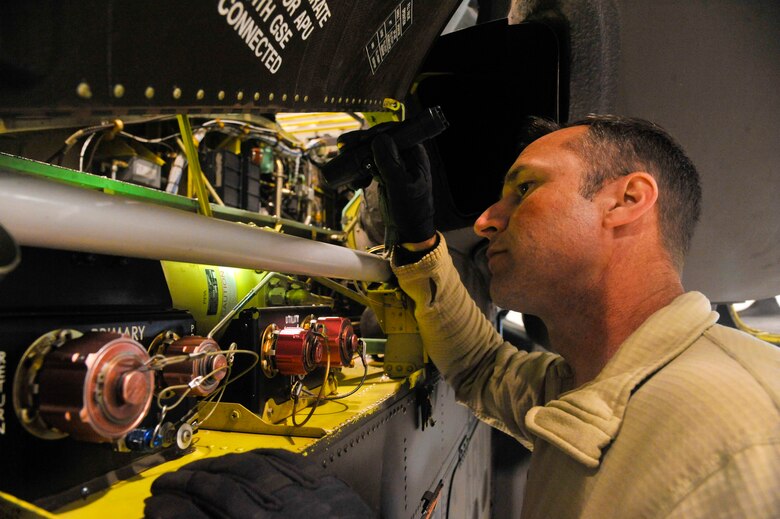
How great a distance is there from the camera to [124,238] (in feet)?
1.82

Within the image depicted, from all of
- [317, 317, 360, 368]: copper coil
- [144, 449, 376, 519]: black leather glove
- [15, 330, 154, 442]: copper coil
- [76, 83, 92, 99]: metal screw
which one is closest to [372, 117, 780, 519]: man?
[317, 317, 360, 368]: copper coil

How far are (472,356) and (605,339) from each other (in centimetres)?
57

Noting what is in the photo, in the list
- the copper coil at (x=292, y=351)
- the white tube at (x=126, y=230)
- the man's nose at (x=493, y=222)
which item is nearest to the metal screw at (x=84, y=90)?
the white tube at (x=126, y=230)

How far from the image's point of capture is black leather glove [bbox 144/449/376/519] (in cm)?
54

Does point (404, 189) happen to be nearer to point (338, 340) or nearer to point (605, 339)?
point (338, 340)

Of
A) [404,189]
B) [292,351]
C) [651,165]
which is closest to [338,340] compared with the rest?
[292,351]

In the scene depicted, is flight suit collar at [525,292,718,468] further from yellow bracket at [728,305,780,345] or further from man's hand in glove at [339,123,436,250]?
yellow bracket at [728,305,780,345]

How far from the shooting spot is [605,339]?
3.46 feet

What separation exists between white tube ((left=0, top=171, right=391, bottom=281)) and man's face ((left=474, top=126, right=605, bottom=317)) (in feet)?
1.92

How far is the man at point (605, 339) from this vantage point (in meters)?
0.65

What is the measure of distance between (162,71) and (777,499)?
101 cm

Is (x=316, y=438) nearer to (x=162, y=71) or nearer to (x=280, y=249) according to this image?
(x=280, y=249)

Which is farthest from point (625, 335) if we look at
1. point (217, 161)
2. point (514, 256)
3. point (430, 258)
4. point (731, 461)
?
point (217, 161)

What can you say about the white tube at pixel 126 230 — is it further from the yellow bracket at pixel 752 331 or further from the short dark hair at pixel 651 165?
the yellow bracket at pixel 752 331
